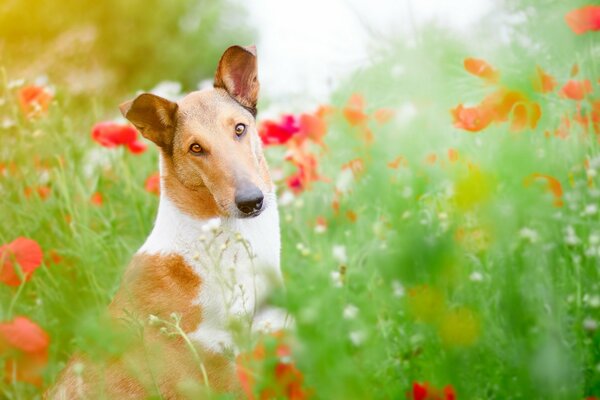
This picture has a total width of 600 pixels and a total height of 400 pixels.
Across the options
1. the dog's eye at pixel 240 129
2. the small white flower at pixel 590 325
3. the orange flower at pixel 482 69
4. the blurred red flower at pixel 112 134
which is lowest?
the small white flower at pixel 590 325

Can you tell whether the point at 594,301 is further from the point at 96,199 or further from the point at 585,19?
the point at 96,199

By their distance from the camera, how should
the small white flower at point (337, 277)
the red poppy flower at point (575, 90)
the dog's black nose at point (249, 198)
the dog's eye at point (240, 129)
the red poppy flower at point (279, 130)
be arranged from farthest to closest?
the red poppy flower at point (279, 130), the red poppy flower at point (575, 90), the dog's eye at point (240, 129), the dog's black nose at point (249, 198), the small white flower at point (337, 277)

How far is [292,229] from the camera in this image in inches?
177

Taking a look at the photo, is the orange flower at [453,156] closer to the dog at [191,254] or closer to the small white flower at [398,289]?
the dog at [191,254]

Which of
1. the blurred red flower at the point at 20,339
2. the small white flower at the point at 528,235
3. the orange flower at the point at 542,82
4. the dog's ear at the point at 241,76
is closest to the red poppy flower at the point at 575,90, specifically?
the orange flower at the point at 542,82

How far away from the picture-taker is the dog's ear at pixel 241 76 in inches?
121

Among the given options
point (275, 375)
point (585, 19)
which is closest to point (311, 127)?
point (585, 19)

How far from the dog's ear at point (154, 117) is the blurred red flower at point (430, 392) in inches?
61.2

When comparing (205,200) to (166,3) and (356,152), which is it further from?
(166,3)

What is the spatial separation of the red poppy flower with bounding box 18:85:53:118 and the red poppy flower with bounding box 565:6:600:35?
2.77 meters

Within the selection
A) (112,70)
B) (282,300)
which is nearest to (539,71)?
(282,300)

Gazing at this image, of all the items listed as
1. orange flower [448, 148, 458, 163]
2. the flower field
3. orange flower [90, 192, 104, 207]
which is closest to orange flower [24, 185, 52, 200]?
the flower field

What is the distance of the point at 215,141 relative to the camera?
2.90 m

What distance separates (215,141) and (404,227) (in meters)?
0.88
